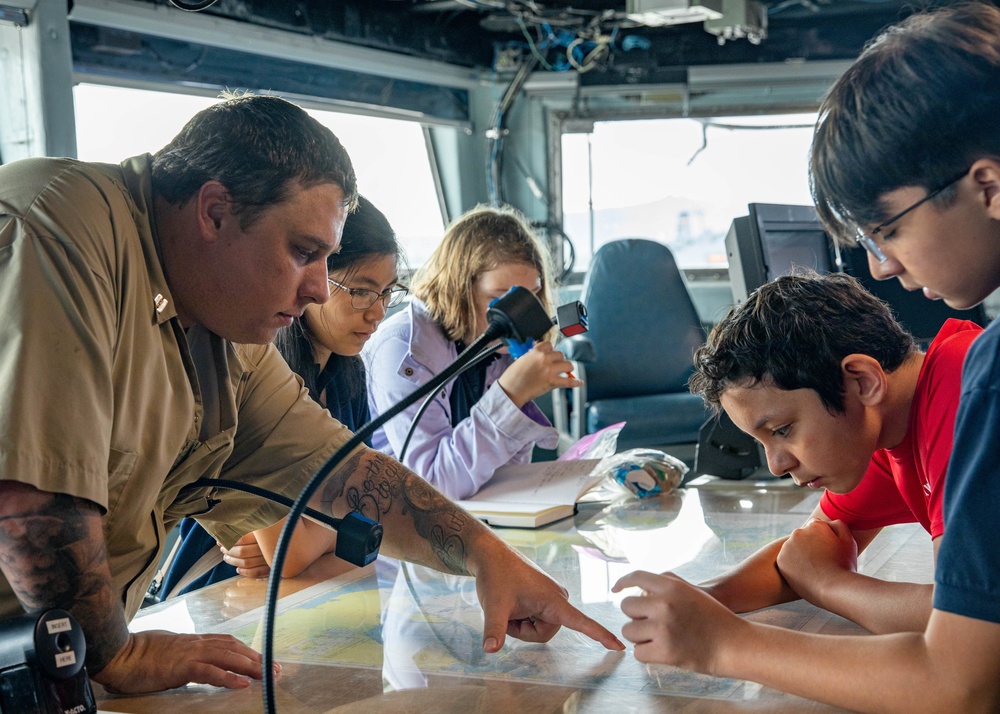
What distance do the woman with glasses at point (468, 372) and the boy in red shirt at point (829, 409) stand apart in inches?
26.6

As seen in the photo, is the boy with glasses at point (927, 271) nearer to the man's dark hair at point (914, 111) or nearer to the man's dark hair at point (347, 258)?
the man's dark hair at point (914, 111)

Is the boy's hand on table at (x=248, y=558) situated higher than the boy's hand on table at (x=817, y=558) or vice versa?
the boy's hand on table at (x=817, y=558)

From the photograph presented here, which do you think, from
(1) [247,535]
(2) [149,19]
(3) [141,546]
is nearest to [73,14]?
(2) [149,19]

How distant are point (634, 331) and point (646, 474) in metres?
2.43

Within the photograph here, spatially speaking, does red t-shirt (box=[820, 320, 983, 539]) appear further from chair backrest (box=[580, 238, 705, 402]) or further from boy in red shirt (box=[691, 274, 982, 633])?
chair backrest (box=[580, 238, 705, 402])

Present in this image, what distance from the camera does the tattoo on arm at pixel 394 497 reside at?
1.35 m

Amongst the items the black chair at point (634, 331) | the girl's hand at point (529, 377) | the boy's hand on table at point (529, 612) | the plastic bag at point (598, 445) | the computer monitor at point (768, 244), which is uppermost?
the computer monitor at point (768, 244)

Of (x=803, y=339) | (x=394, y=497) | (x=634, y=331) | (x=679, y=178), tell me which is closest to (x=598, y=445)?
(x=394, y=497)

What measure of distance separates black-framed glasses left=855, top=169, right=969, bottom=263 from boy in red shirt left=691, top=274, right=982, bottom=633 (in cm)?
22

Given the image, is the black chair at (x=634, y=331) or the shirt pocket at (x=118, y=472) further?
the black chair at (x=634, y=331)

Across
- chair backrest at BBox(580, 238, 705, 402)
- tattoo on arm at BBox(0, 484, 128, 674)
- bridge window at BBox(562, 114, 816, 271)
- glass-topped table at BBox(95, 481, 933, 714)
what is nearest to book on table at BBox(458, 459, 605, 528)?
glass-topped table at BBox(95, 481, 933, 714)

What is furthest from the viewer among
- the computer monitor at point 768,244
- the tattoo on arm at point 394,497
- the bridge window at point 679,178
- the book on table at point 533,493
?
the bridge window at point 679,178

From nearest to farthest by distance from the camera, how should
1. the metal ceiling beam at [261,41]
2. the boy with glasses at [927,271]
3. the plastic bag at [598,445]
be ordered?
the boy with glasses at [927,271], the plastic bag at [598,445], the metal ceiling beam at [261,41]

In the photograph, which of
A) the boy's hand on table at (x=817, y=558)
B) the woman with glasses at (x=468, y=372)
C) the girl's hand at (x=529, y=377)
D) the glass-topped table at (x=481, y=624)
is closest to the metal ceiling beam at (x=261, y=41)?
the woman with glasses at (x=468, y=372)
